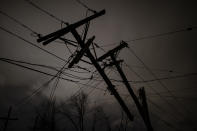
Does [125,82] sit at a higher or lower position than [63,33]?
lower

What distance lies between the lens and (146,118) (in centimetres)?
938

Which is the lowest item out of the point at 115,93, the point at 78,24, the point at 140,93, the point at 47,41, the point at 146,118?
the point at 146,118

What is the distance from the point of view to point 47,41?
5.75m

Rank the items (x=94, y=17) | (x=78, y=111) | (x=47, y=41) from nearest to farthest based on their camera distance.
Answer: (x=47, y=41) → (x=94, y=17) → (x=78, y=111)

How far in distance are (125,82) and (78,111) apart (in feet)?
72.6

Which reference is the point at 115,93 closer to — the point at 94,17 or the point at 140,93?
the point at 94,17

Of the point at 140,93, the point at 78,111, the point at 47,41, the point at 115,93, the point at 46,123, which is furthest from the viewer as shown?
the point at 46,123

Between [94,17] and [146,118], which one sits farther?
[146,118]

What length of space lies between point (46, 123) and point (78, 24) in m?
38.8

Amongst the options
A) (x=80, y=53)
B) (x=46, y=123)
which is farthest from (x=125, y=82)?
(x=46, y=123)

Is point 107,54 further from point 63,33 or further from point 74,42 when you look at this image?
point 63,33

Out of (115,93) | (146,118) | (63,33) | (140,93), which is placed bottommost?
(146,118)


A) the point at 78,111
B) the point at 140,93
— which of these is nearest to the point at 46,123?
the point at 78,111

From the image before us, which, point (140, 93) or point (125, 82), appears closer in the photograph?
point (125, 82)
